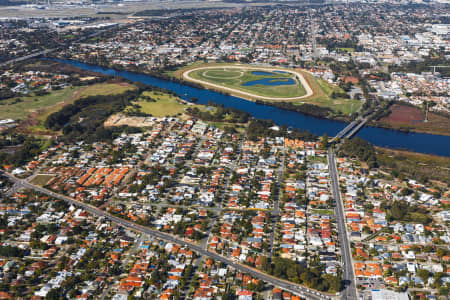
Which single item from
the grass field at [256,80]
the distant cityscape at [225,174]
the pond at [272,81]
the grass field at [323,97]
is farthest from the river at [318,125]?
the pond at [272,81]

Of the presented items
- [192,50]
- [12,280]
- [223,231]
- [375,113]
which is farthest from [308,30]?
[12,280]

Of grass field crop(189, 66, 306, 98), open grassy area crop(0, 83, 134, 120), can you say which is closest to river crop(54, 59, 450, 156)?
grass field crop(189, 66, 306, 98)

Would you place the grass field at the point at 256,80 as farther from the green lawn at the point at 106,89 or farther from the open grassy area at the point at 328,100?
the green lawn at the point at 106,89

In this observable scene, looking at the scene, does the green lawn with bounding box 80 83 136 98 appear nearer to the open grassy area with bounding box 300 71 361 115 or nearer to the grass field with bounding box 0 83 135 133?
the grass field with bounding box 0 83 135 133

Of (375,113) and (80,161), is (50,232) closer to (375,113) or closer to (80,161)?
(80,161)

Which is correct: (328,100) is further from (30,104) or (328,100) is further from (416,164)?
(30,104)

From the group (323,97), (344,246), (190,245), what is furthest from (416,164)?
(190,245)
